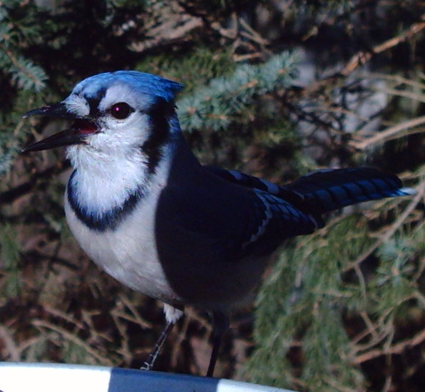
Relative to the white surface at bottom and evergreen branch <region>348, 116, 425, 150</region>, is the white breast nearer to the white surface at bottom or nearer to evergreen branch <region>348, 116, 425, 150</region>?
the white surface at bottom

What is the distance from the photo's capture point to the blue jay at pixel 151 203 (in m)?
1.43

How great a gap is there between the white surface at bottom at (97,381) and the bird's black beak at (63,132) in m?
0.39

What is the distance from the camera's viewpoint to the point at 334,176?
6.40ft

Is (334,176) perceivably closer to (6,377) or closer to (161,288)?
(161,288)

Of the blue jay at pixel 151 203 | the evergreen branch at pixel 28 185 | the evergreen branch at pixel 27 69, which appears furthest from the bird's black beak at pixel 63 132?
the evergreen branch at pixel 28 185

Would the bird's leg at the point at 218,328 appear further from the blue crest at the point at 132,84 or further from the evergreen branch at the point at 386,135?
the evergreen branch at the point at 386,135

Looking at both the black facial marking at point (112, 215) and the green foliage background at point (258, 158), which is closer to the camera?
the black facial marking at point (112, 215)

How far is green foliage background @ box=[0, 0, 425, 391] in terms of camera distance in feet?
6.12

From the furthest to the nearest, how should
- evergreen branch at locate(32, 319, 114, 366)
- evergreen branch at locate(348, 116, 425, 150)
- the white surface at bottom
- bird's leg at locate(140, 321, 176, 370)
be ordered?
evergreen branch at locate(32, 319, 114, 366)
evergreen branch at locate(348, 116, 425, 150)
bird's leg at locate(140, 321, 176, 370)
the white surface at bottom

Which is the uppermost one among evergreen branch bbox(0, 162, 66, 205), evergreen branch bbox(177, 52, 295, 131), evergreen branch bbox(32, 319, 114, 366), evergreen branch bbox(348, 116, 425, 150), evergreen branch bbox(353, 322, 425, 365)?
evergreen branch bbox(177, 52, 295, 131)

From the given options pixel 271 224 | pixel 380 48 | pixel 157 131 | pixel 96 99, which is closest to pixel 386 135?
pixel 380 48

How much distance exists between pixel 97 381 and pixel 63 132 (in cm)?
48

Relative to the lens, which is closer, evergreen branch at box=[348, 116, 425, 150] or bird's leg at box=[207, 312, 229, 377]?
bird's leg at box=[207, 312, 229, 377]

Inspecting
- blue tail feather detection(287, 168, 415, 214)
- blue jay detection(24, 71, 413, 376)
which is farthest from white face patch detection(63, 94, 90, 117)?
blue tail feather detection(287, 168, 415, 214)
